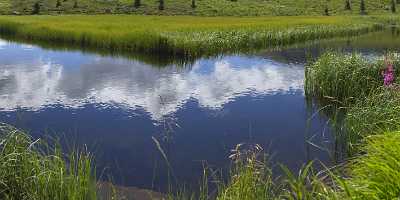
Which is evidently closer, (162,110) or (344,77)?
(344,77)

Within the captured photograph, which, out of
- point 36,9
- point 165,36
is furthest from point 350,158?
point 36,9

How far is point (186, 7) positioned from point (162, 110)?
61158 millimetres

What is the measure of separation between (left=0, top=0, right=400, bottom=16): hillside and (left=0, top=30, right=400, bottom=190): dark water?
41680mm

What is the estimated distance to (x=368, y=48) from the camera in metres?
39.4

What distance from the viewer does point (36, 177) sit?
7.50 meters

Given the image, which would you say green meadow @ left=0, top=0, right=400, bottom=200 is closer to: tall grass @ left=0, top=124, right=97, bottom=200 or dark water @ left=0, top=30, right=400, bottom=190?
tall grass @ left=0, top=124, right=97, bottom=200

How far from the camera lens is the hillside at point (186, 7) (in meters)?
71.4

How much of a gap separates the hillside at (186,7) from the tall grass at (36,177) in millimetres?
64490

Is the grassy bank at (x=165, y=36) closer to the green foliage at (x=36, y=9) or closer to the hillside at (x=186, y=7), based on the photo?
the green foliage at (x=36, y=9)

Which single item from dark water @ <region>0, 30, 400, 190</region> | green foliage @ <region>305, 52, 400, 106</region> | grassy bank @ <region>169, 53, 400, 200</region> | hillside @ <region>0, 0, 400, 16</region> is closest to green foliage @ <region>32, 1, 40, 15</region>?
hillside @ <region>0, 0, 400, 16</region>

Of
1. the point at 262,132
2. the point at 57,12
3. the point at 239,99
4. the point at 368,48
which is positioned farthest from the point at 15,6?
the point at 262,132

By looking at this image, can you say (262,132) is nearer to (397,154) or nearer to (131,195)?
(131,195)

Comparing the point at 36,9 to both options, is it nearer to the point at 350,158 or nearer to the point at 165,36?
the point at 165,36

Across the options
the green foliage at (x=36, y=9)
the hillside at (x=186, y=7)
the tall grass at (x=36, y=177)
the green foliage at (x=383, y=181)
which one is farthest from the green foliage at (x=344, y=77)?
the green foliage at (x=36, y=9)
